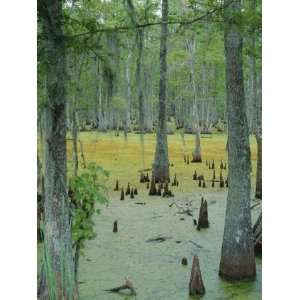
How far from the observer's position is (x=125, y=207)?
5.32 meters

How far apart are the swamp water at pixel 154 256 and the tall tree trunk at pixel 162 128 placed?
3.04 ft

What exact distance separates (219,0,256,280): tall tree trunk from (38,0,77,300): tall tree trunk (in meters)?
1.19

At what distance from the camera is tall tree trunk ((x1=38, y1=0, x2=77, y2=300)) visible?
3.03 meters

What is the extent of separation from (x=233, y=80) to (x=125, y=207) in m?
1.86

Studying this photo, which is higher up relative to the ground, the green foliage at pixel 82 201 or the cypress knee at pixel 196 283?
the green foliage at pixel 82 201

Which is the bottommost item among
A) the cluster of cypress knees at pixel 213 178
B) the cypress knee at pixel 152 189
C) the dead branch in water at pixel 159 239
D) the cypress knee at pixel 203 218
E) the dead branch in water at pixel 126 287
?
the dead branch in water at pixel 126 287

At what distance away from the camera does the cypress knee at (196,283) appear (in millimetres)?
3611

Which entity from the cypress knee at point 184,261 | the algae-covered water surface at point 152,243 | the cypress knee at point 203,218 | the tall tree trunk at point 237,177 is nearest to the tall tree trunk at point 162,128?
the algae-covered water surface at point 152,243

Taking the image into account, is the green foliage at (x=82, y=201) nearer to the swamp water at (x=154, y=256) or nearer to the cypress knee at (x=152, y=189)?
the swamp water at (x=154, y=256)

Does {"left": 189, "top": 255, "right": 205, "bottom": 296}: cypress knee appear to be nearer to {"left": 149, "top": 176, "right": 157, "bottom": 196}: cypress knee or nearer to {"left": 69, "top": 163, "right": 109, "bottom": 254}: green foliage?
{"left": 69, "top": 163, "right": 109, "bottom": 254}: green foliage

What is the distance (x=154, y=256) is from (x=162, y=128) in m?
3.49

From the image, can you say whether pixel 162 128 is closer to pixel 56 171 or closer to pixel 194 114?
pixel 194 114

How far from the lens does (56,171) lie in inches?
122
